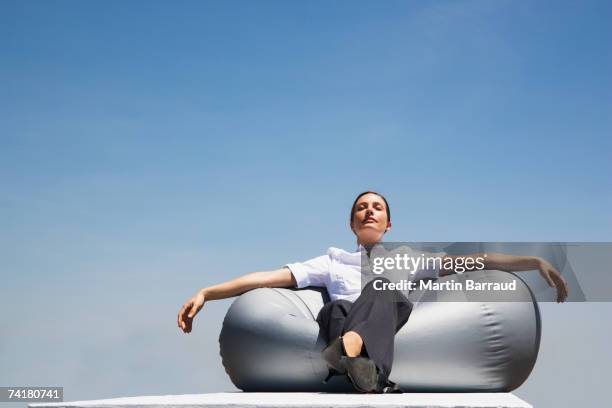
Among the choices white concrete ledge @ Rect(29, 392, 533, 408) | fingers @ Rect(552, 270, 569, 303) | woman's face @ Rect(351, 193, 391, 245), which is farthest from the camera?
woman's face @ Rect(351, 193, 391, 245)

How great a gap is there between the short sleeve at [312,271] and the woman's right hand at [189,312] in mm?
482

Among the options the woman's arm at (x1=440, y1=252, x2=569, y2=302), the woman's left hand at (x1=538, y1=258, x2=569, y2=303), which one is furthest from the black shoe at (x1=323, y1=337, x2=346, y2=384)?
the woman's left hand at (x1=538, y1=258, x2=569, y2=303)

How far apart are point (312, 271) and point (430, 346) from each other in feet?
2.39

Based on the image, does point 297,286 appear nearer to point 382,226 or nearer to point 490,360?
point 382,226

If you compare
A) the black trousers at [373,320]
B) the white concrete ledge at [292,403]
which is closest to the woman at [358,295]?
the black trousers at [373,320]

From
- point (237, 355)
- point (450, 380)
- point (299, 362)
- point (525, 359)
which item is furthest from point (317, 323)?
point (525, 359)

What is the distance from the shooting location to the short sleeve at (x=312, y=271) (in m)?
3.67

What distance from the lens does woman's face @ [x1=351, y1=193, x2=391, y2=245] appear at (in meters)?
3.65

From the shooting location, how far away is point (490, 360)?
10.6 feet

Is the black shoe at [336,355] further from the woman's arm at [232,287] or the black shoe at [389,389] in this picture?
the woman's arm at [232,287]

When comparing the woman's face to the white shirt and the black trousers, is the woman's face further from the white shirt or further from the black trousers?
the black trousers

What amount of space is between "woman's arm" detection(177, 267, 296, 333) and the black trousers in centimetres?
45

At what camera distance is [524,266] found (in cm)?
350

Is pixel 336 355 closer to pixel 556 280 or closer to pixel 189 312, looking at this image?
pixel 189 312
